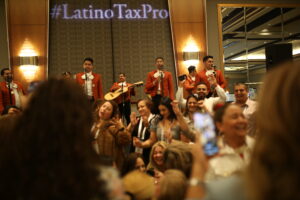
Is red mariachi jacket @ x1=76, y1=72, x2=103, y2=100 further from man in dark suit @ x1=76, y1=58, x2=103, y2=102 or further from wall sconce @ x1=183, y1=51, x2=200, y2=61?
wall sconce @ x1=183, y1=51, x2=200, y2=61

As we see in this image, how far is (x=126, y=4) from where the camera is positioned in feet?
30.6

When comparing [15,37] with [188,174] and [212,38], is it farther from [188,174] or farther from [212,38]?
[188,174]

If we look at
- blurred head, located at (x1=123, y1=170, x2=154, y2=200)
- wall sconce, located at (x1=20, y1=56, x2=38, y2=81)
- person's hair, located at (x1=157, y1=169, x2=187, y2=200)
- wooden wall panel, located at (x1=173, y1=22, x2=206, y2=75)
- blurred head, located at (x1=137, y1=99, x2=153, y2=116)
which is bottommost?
blurred head, located at (x1=123, y1=170, x2=154, y2=200)

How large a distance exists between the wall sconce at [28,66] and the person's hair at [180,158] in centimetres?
678

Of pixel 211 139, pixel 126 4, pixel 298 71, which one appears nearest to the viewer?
pixel 298 71

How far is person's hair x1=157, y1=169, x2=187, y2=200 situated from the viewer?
6.06ft

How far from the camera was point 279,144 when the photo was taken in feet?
2.99

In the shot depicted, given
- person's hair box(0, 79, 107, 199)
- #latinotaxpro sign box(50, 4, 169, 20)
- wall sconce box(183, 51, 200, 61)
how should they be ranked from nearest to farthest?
person's hair box(0, 79, 107, 199) → #latinotaxpro sign box(50, 4, 169, 20) → wall sconce box(183, 51, 200, 61)

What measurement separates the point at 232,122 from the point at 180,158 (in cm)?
59

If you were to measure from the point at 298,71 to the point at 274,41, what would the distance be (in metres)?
10.4

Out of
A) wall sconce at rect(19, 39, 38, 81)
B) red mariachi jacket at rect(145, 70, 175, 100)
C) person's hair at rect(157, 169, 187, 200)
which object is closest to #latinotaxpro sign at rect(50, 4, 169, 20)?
wall sconce at rect(19, 39, 38, 81)

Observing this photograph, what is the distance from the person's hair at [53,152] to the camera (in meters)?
1.24

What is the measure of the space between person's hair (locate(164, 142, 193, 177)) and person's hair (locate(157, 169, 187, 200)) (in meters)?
0.59

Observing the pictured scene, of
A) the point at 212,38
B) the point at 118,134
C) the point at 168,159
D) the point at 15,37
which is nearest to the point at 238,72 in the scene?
the point at 212,38
